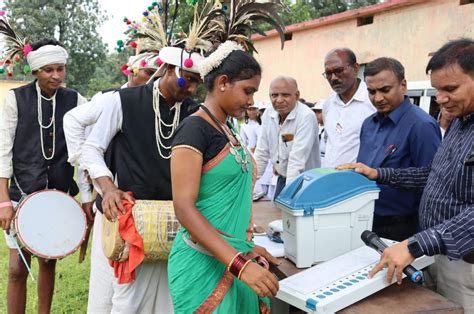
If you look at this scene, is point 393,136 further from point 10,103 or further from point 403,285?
point 10,103

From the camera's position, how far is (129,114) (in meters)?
2.39

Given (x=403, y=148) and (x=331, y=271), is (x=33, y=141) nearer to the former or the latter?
(x=331, y=271)

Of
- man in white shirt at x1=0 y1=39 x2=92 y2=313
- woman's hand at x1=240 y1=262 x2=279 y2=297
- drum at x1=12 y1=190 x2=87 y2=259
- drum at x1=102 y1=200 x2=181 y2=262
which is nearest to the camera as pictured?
woman's hand at x1=240 y1=262 x2=279 y2=297

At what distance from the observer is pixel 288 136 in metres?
3.99

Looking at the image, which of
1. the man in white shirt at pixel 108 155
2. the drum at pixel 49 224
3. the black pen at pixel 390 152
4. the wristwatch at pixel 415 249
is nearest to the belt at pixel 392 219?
the black pen at pixel 390 152

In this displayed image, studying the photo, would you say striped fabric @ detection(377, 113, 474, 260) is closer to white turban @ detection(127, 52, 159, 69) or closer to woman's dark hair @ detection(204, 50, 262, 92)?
woman's dark hair @ detection(204, 50, 262, 92)

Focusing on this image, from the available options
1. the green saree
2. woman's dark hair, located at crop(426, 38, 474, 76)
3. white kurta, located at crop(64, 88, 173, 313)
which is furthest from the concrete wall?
the green saree

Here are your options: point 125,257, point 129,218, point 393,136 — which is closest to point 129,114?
point 129,218

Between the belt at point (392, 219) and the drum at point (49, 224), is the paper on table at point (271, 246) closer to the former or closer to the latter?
the belt at point (392, 219)

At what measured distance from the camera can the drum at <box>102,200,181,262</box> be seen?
2180mm

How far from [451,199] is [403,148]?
610 mm

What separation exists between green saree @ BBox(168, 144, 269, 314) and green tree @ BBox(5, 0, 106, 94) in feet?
85.5

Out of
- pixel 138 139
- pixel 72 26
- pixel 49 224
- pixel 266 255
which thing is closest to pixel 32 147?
pixel 49 224

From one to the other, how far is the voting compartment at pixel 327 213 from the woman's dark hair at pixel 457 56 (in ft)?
1.93
